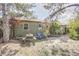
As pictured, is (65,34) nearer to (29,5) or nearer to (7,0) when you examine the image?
(29,5)

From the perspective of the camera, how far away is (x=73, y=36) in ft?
4.87

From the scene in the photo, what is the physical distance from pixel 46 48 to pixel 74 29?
0.30 m

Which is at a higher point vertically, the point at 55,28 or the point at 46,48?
the point at 55,28

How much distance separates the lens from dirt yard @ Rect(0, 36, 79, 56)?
1.49 m

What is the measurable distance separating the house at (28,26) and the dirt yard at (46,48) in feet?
0.30

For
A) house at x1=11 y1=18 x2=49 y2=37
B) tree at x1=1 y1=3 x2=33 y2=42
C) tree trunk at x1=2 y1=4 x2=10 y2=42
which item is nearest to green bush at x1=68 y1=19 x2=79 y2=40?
house at x1=11 y1=18 x2=49 y2=37

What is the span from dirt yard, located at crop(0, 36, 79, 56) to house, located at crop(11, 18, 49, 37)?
0.09 m

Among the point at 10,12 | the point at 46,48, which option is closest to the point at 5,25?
the point at 10,12

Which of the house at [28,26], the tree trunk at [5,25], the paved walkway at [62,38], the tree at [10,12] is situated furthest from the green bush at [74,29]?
the tree trunk at [5,25]

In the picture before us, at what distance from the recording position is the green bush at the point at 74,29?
4.85 feet

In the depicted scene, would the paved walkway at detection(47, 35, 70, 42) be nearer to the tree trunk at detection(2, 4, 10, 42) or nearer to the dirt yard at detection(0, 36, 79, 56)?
the dirt yard at detection(0, 36, 79, 56)

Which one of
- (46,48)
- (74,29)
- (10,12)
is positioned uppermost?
(10,12)

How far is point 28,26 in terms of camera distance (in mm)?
1481

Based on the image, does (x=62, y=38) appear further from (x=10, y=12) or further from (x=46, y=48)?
(x=10, y=12)
